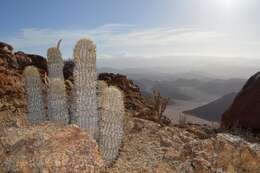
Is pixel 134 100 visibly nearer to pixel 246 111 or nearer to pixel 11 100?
pixel 246 111

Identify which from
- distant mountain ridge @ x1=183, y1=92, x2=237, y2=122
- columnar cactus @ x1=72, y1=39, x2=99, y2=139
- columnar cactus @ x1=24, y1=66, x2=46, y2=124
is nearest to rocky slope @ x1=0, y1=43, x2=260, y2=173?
columnar cactus @ x1=24, y1=66, x2=46, y2=124

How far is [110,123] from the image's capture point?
6605mm

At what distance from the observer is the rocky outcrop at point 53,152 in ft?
16.0

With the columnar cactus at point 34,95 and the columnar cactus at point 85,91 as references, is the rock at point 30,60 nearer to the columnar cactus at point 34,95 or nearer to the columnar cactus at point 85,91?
the columnar cactus at point 34,95

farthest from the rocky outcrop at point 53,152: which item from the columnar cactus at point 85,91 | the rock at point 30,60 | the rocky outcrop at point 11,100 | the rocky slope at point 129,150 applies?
the rock at point 30,60

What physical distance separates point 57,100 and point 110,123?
1.42m

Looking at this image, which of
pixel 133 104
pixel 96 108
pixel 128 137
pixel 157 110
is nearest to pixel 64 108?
pixel 96 108

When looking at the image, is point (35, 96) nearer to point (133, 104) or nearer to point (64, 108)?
point (64, 108)

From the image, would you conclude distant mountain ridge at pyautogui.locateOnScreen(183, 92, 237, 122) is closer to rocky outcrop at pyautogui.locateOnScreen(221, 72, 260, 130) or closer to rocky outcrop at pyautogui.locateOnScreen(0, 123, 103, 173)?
rocky outcrop at pyautogui.locateOnScreen(221, 72, 260, 130)

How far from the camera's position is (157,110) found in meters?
12.6

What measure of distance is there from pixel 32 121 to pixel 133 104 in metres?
7.43

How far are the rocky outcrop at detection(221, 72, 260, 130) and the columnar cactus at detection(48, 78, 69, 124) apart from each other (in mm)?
9591

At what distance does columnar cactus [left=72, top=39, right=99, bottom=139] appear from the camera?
21.7 feet

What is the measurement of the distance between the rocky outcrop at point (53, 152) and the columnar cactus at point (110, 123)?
1193 mm
